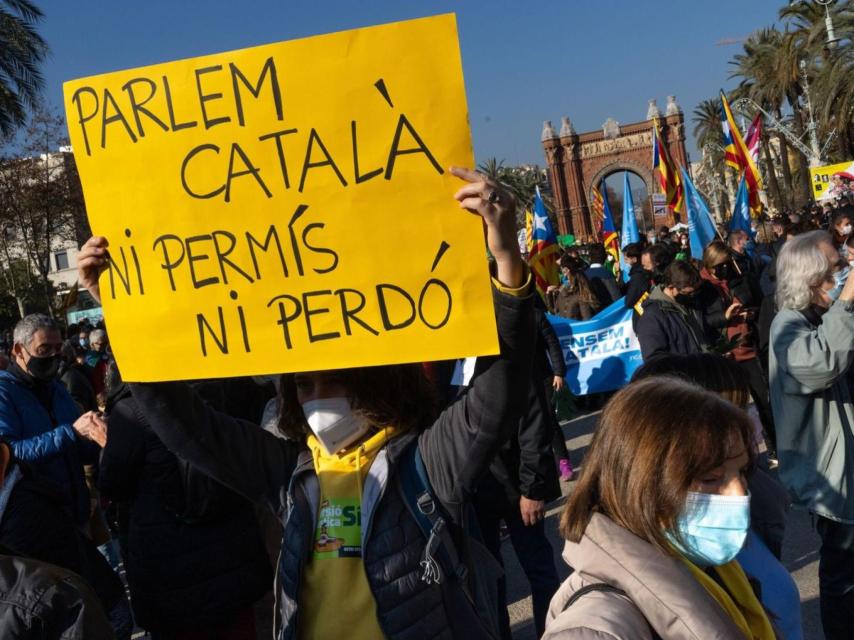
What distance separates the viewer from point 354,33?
202 centimetres

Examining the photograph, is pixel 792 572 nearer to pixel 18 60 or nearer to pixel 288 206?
pixel 288 206

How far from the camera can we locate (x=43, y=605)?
164 centimetres

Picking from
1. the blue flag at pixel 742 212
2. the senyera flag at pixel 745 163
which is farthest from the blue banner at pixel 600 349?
the senyera flag at pixel 745 163

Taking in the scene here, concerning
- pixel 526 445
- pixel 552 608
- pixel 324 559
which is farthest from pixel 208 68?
pixel 526 445

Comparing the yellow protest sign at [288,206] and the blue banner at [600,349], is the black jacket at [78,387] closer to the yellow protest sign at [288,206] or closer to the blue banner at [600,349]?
the blue banner at [600,349]

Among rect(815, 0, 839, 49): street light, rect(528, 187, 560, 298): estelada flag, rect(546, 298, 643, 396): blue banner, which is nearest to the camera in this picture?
rect(546, 298, 643, 396): blue banner

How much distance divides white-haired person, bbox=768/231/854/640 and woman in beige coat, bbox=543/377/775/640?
1531mm

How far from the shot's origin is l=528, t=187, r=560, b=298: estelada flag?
10.6 meters

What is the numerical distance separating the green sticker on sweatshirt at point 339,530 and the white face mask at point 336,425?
149 millimetres

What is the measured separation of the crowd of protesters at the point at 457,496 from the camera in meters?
1.73

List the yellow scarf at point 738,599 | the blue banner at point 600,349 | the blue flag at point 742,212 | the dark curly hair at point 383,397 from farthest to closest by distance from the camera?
the blue flag at point 742,212
the blue banner at point 600,349
the dark curly hair at point 383,397
the yellow scarf at point 738,599

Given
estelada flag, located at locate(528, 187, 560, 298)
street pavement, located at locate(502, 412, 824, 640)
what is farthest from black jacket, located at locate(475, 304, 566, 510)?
estelada flag, located at locate(528, 187, 560, 298)

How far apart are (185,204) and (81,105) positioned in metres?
0.41

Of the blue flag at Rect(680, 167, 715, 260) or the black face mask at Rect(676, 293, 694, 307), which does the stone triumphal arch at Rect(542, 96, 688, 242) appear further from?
the black face mask at Rect(676, 293, 694, 307)
